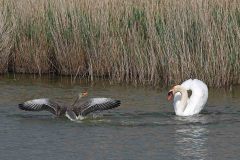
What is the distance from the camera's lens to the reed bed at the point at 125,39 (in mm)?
14008

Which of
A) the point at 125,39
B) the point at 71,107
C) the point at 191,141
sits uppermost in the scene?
the point at 125,39

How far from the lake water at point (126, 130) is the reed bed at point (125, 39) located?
A: 0.50 meters

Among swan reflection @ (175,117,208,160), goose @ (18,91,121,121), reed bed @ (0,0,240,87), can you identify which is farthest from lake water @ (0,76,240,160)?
reed bed @ (0,0,240,87)

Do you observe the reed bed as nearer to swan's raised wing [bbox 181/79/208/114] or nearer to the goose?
swan's raised wing [bbox 181/79/208/114]

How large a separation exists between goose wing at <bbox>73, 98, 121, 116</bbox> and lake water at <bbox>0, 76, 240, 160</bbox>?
0.15 metres

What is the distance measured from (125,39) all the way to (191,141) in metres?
5.03

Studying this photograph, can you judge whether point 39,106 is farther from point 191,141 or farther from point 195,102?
point 191,141

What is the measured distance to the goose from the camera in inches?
456

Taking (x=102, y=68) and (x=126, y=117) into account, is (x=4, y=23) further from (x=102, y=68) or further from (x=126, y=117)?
(x=126, y=117)

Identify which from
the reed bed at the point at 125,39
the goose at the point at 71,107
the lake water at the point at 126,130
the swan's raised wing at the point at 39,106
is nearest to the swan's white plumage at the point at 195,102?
the lake water at the point at 126,130

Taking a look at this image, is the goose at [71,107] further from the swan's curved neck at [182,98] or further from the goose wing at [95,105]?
the swan's curved neck at [182,98]

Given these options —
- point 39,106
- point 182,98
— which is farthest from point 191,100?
point 39,106

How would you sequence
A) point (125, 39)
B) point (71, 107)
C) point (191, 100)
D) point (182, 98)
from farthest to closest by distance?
point (125, 39)
point (182, 98)
point (191, 100)
point (71, 107)

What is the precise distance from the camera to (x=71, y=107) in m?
11.8
